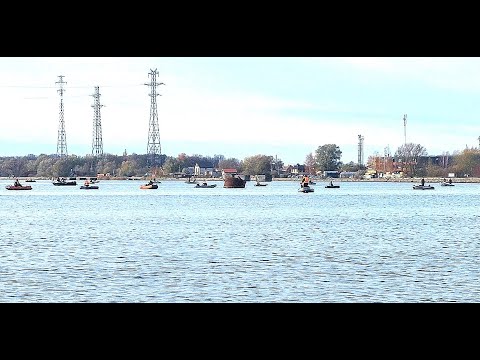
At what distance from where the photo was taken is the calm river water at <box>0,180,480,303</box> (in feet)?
71.3

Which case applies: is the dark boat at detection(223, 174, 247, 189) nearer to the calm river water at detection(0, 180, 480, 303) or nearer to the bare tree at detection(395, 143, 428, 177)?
the bare tree at detection(395, 143, 428, 177)

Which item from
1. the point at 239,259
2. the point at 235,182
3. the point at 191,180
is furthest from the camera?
the point at 191,180

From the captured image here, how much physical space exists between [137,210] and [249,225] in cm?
2082

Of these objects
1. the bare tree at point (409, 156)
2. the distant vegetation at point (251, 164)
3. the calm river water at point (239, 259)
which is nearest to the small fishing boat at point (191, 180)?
the distant vegetation at point (251, 164)

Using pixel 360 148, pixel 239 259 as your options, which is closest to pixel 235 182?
pixel 360 148

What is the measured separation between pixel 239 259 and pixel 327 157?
426 feet

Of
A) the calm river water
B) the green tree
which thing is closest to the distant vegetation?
the green tree

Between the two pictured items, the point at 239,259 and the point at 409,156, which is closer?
the point at 239,259

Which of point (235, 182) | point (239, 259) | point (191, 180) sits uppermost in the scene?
point (235, 182)

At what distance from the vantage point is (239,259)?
31297 millimetres

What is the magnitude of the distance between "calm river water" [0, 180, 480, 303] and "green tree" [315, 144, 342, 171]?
95.8 m

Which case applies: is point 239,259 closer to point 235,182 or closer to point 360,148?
point 235,182
